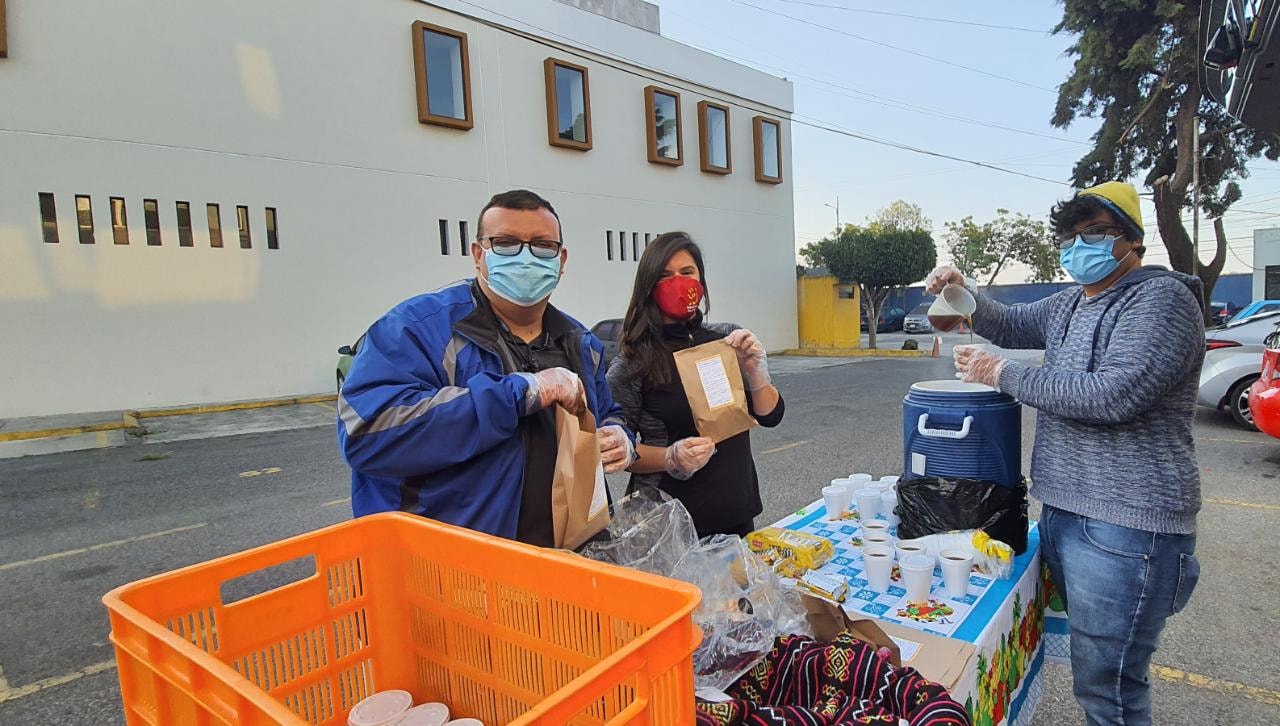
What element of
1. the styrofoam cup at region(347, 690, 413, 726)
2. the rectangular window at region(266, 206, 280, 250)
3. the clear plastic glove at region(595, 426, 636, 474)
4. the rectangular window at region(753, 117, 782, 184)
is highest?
the rectangular window at region(753, 117, 782, 184)

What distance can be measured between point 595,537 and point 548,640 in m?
0.81

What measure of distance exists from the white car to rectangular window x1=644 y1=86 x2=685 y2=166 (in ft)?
43.7

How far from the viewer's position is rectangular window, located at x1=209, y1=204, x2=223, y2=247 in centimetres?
1191

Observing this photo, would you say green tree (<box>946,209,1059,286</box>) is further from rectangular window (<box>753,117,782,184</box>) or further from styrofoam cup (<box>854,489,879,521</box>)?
styrofoam cup (<box>854,489,879,521</box>)

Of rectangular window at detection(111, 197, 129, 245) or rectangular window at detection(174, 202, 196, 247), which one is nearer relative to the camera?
rectangular window at detection(111, 197, 129, 245)

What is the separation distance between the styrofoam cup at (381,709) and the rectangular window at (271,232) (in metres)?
13.3

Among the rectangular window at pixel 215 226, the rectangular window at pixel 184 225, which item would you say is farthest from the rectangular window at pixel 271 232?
the rectangular window at pixel 184 225

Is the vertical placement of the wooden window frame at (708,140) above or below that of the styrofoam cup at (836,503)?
above

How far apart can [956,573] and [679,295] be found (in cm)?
121

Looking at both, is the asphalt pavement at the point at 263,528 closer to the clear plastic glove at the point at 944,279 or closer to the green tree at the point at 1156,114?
the clear plastic glove at the point at 944,279

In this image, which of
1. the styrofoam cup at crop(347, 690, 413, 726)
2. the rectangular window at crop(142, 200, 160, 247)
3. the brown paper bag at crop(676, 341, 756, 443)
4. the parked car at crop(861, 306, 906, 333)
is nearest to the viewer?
the styrofoam cup at crop(347, 690, 413, 726)

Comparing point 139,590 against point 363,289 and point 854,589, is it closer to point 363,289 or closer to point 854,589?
point 854,589

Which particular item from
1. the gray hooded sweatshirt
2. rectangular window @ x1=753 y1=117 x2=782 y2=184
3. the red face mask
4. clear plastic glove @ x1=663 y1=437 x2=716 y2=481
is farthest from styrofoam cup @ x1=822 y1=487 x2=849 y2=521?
rectangular window @ x1=753 y1=117 x2=782 y2=184

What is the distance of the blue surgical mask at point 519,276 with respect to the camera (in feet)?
5.86
